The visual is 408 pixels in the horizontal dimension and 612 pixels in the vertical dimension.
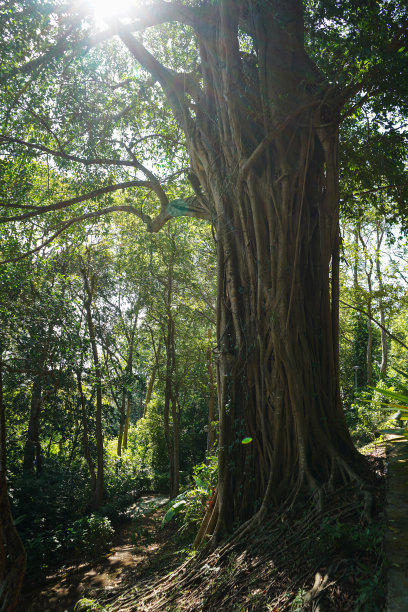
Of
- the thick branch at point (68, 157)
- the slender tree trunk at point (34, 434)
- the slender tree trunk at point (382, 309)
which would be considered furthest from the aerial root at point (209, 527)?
the slender tree trunk at point (382, 309)

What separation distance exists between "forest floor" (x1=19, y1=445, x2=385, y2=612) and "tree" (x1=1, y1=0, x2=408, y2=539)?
312mm

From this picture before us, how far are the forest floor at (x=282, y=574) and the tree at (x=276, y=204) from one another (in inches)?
12.3

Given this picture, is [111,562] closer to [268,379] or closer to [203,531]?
[203,531]

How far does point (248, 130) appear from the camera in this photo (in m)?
3.90

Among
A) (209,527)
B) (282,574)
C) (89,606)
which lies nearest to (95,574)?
(89,606)

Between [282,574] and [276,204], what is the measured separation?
8.77ft

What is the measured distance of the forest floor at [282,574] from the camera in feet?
6.61

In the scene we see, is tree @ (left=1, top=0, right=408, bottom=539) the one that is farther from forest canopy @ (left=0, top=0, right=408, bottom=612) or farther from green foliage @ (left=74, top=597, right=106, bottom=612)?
green foliage @ (left=74, top=597, right=106, bottom=612)

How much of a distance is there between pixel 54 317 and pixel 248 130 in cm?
487

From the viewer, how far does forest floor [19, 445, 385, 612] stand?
2.02 m

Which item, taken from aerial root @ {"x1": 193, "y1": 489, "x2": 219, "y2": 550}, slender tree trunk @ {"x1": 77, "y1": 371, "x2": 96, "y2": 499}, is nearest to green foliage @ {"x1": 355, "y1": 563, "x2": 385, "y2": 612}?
aerial root @ {"x1": 193, "y1": 489, "x2": 219, "y2": 550}

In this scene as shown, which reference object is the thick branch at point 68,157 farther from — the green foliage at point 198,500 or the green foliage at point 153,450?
the green foliage at point 153,450

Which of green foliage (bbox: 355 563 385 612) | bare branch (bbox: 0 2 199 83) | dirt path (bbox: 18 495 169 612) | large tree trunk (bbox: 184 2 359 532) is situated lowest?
dirt path (bbox: 18 495 169 612)

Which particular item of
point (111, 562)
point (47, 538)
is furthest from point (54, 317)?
point (111, 562)
